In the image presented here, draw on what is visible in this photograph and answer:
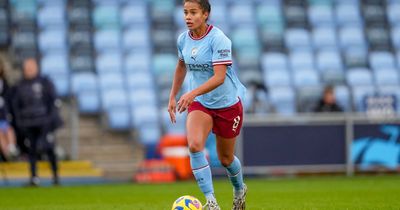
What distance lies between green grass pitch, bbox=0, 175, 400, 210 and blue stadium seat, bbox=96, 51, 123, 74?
3.97 meters

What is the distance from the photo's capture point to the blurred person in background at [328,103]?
1903 centimetres

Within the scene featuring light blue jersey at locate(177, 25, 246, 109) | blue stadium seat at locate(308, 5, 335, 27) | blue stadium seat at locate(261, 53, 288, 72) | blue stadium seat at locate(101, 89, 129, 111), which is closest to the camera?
light blue jersey at locate(177, 25, 246, 109)

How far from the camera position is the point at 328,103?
1916cm

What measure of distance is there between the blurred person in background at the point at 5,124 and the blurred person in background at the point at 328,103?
6415 mm

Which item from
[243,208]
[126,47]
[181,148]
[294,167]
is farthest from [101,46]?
[243,208]

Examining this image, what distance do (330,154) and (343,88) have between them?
2.97m

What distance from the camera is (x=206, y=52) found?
8.91 m

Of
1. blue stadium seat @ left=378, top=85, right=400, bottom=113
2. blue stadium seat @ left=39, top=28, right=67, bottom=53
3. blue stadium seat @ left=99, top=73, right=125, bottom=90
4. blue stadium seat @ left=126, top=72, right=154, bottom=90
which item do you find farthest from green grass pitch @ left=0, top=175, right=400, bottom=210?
blue stadium seat @ left=39, top=28, right=67, bottom=53

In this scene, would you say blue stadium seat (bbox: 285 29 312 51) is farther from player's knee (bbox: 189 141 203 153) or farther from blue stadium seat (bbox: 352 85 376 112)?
player's knee (bbox: 189 141 203 153)

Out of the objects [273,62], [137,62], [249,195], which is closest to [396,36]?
[273,62]

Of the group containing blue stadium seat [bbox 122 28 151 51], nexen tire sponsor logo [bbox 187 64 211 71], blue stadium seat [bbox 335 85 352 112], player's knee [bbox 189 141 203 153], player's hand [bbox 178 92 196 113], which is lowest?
blue stadium seat [bbox 335 85 352 112]

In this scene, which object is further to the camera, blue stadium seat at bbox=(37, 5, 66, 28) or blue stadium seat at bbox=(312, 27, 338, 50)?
blue stadium seat at bbox=(312, 27, 338, 50)

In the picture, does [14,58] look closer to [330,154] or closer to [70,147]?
[70,147]

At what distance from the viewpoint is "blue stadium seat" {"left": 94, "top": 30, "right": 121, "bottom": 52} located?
21.0m
